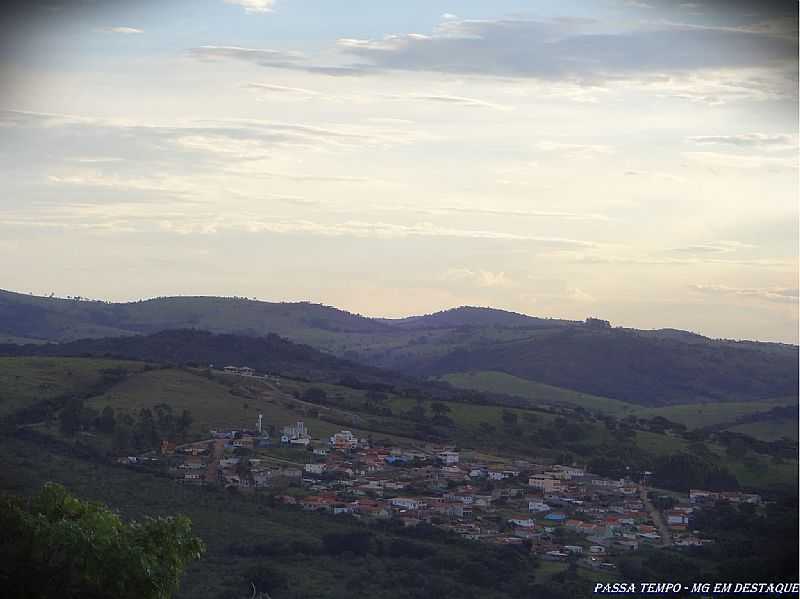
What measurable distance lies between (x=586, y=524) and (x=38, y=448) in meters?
16.7

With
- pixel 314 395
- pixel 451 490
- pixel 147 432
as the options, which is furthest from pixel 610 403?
pixel 147 432

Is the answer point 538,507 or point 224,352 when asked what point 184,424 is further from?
point 224,352

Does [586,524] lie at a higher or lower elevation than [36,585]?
lower

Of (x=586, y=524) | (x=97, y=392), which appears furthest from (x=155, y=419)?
(x=586, y=524)

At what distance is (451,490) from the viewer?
33.0 meters

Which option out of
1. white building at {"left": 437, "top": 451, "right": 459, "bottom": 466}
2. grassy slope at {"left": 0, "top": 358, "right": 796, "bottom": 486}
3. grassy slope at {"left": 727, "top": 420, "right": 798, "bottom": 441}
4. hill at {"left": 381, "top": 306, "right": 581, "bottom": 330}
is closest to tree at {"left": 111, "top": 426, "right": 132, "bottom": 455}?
grassy slope at {"left": 0, "top": 358, "right": 796, "bottom": 486}

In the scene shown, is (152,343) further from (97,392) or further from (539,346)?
(539,346)

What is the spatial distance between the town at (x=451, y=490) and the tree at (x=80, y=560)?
1432 centimetres

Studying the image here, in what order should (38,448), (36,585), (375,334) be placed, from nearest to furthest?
(36,585) → (38,448) → (375,334)

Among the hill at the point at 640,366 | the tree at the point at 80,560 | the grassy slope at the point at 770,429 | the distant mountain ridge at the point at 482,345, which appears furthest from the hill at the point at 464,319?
the tree at the point at 80,560

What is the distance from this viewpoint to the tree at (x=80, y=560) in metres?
10.9

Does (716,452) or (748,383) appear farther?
(748,383)

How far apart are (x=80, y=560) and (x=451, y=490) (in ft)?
74.6

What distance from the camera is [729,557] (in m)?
18.9
